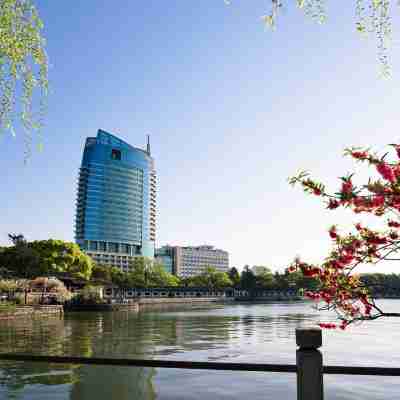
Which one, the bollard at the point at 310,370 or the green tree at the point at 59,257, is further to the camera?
the green tree at the point at 59,257

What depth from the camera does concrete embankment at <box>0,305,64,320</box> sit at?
2414 inches

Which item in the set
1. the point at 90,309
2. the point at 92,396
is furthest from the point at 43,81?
the point at 90,309

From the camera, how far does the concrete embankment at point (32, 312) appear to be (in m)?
61.3

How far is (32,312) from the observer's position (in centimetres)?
6888

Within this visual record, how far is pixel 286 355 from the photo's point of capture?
25.0 metres

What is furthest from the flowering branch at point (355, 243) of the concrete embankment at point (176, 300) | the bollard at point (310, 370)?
the concrete embankment at point (176, 300)

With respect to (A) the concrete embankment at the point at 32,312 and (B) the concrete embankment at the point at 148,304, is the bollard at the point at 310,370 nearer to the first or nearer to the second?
(A) the concrete embankment at the point at 32,312

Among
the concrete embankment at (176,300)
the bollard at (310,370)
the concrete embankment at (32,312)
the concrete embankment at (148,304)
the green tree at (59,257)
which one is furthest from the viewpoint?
the concrete embankment at (176,300)

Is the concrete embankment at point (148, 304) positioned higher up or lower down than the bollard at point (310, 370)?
lower down

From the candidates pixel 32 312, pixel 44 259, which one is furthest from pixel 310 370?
pixel 44 259

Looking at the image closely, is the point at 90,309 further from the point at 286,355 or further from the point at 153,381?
the point at 153,381

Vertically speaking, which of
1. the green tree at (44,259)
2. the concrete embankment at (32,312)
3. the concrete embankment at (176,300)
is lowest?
the concrete embankment at (176,300)

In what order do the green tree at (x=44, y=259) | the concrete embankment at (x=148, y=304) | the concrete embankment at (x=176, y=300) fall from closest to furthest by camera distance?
1. the concrete embankment at (x=148, y=304)
2. the green tree at (x=44, y=259)
3. the concrete embankment at (x=176, y=300)

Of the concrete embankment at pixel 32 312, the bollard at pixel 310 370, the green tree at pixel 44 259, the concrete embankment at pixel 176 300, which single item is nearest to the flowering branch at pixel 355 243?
the bollard at pixel 310 370
